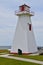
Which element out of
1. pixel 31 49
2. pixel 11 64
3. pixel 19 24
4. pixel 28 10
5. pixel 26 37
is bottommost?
pixel 11 64

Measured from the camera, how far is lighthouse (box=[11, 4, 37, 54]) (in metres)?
30.9

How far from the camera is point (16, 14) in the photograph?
32.6m

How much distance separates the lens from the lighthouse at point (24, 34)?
3089cm

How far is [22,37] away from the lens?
31.2 metres

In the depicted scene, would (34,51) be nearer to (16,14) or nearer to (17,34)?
(17,34)

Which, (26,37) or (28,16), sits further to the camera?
(28,16)

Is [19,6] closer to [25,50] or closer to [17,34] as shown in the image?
[17,34]

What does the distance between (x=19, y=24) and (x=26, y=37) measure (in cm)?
307

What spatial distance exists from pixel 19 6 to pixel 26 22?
10.3 feet

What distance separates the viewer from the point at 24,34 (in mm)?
31141

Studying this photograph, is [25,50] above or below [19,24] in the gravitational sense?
below

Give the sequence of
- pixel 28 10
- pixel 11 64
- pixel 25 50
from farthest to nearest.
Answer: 1. pixel 28 10
2. pixel 25 50
3. pixel 11 64

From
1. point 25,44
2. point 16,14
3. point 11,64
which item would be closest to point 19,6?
point 16,14

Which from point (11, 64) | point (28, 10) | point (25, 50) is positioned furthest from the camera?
point (28, 10)
